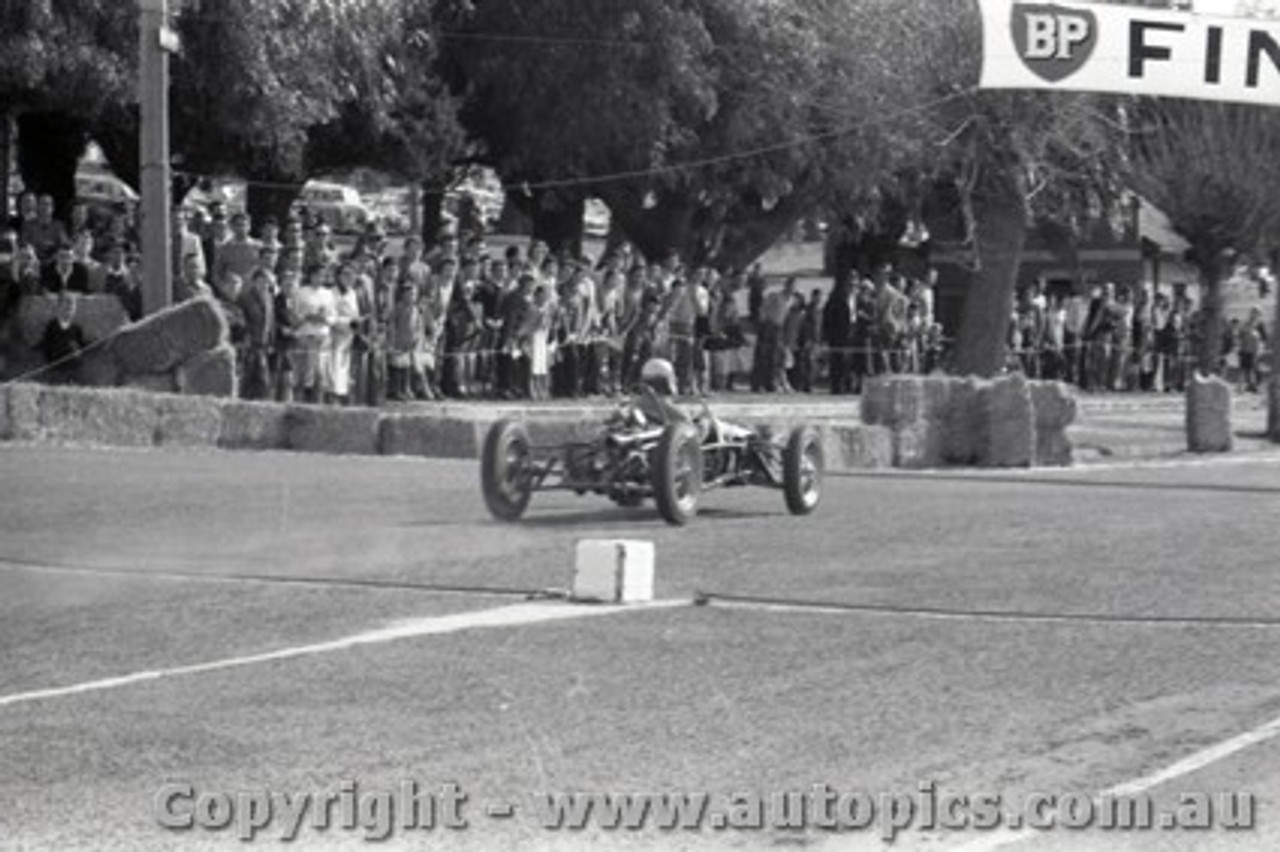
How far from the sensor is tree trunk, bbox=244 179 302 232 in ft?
120

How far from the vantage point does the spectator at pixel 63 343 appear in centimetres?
2555

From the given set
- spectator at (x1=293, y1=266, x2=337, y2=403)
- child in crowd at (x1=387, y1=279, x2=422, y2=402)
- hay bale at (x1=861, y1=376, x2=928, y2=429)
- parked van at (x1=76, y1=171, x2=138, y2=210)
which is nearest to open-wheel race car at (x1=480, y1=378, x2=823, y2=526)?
spectator at (x1=293, y1=266, x2=337, y2=403)

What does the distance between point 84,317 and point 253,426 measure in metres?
2.66

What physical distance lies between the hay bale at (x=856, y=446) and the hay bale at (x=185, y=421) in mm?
5840

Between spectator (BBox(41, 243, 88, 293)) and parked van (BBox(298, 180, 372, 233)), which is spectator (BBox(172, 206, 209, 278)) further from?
parked van (BBox(298, 180, 372, 233))

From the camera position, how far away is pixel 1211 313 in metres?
47.0

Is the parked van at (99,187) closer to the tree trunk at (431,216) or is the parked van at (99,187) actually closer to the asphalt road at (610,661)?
Result: the tree trunk at (431,216)

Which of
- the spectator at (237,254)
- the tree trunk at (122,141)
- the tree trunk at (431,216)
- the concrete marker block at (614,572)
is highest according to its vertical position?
the tree trunk at (122,141)

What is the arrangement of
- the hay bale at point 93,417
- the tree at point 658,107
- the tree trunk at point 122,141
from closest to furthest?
the hay bale at point 93,417 < the tree trunk at point 122,141 < the tree at point 658,107

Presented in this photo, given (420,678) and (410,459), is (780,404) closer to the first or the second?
(410,459)

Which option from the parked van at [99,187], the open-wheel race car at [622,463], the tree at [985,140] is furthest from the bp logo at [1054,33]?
the parked van at [99,187]

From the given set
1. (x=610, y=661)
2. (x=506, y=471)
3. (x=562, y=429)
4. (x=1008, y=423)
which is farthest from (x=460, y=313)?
(x=610, y=661)

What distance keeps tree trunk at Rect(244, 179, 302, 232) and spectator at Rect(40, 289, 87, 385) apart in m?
10.6

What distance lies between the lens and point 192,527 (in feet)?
54.1
